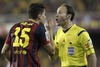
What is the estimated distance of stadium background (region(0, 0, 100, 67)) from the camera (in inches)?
774

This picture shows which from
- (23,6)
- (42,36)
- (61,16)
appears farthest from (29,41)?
(23,6)

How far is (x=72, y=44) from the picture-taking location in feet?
24.3

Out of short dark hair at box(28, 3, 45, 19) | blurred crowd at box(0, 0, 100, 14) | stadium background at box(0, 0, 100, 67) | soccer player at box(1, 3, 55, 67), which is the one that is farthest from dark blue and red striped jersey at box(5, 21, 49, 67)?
blurred crowd at box(0, 0, 100, 14)

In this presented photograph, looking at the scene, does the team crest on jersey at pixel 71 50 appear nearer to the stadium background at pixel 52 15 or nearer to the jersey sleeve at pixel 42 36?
the jersey sleeve at pixel 42 36

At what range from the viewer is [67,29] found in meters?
7.62

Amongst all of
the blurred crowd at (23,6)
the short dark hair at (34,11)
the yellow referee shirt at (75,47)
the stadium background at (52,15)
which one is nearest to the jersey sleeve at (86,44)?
the yellow referee shirt at (75,47)

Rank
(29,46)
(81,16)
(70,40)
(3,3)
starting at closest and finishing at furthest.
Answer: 1. (29,46)
2. (70,40)
3. (81,16)
4. (3,3)

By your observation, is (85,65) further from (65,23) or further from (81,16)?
(81,16)

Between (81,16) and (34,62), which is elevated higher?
(81,16)

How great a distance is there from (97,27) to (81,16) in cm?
80

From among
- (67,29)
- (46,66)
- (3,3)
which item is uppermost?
(3,3)

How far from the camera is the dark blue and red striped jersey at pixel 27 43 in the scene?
23.0 ft

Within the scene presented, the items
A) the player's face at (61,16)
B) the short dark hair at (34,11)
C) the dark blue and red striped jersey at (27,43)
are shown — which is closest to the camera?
the dark blue and red striped jersey at (27,43)

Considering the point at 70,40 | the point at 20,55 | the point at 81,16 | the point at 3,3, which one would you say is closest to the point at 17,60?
the point at 20,55
